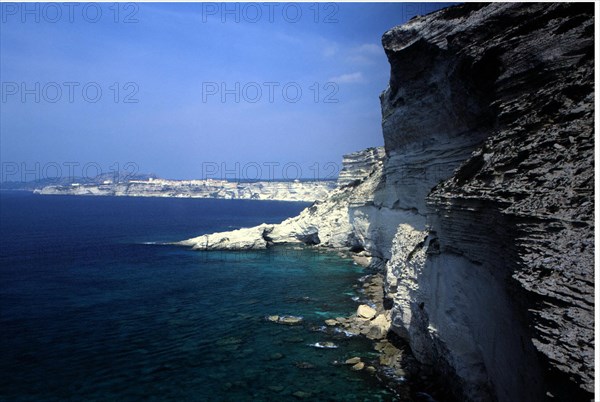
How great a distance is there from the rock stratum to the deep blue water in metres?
5.29

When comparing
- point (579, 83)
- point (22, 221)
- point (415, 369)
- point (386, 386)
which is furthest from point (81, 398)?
point (22, 221)

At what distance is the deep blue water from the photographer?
58.4ft

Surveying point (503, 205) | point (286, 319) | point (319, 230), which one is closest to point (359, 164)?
point (319, 230)

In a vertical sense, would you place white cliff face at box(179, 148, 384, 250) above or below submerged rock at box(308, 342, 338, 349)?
above

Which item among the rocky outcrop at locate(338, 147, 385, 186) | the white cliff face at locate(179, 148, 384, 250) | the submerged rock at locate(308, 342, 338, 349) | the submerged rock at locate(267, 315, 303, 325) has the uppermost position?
the rocky outcrop at locate(338, 147, 385, 186)

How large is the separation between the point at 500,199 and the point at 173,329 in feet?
68.2

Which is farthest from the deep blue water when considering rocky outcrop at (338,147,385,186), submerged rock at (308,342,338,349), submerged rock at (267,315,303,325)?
rocky outcrop at (338,147,385,186)

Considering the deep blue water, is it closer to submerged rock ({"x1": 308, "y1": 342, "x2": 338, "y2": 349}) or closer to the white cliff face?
submerged rock ({"x1": 308, "y1": 342, "x2": 338, "y2": 349})

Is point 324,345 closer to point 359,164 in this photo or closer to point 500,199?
point 500,199

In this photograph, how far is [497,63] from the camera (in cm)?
1517

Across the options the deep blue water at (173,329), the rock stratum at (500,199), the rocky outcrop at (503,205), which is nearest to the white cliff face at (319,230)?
Answer: the deep blue water at (173,329)

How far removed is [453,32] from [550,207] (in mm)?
12525

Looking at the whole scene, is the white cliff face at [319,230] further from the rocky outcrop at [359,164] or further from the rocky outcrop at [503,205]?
the rocky outcrop at [503,205]

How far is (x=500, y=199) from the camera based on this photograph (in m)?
10.7
